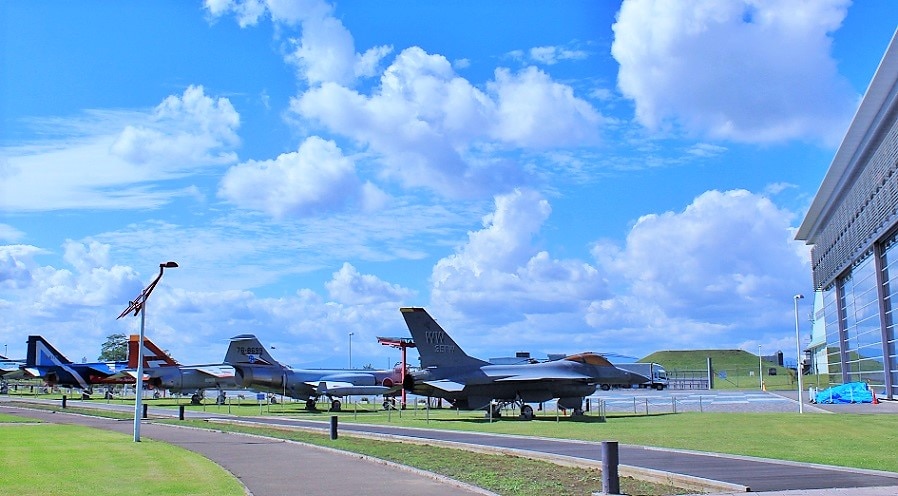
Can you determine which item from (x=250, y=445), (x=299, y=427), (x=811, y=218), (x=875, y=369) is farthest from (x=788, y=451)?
(x=811, y=218)

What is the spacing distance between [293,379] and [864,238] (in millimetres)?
37851

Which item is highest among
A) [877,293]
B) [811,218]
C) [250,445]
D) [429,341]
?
[811,218]

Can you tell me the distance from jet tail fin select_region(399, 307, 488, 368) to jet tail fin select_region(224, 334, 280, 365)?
1968cm

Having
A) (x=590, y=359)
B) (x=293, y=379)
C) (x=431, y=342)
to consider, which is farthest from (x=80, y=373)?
(x=590, y=359)

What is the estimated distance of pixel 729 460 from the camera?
17.4 metres

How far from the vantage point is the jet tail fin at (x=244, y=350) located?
5869cm

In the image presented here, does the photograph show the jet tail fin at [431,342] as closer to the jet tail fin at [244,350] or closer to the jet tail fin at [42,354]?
the jet tail fin at [244,350]

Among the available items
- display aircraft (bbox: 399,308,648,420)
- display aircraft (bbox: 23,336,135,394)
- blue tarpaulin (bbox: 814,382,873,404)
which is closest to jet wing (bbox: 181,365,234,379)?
display aircraft (bbox: 23,336,135,394)

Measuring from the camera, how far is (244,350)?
193ft

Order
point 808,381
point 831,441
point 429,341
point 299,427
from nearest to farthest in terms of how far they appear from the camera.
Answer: point 831,441 → point 299,427 → point 429,341 → point 808,381

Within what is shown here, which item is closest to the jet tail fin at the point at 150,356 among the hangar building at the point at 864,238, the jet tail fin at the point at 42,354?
the jet tail fin at the point at 42,354

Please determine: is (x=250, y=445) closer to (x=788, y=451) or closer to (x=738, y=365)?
(x=788, y=451)

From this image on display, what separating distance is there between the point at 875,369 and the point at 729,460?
1751 inches

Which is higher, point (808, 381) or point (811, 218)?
point (811, 218)
